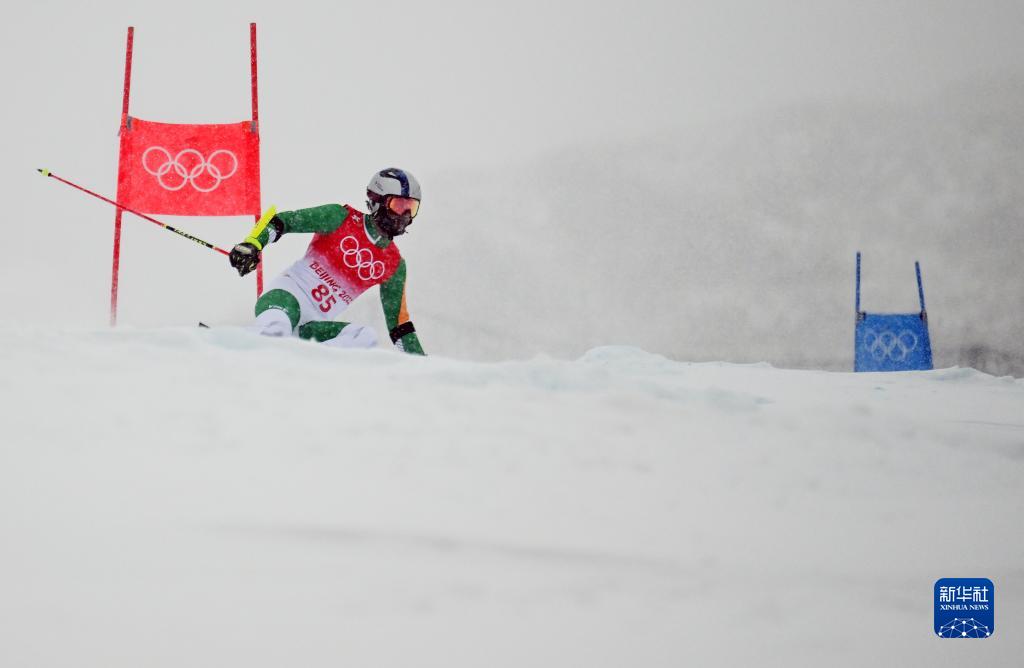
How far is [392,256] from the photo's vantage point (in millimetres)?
2564

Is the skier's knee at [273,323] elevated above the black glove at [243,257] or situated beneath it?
situated beneath

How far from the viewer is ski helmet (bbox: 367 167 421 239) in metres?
2.38

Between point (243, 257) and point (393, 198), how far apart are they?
43 cm

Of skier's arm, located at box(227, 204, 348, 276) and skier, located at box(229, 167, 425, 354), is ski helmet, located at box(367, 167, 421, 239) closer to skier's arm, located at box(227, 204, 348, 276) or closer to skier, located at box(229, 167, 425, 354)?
skier, located at box(229, 167, 425, 354)

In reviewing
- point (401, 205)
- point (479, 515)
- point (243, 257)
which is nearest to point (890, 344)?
point (401, 205)

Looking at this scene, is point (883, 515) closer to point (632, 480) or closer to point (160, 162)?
point (632, 480)

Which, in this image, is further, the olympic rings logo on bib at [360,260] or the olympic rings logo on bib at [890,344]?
the olympic rings logo on bib at [890,344]

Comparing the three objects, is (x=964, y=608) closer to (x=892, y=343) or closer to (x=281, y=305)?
(x=281, y=305)

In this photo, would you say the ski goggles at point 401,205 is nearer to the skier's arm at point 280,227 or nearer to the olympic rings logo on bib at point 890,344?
the skier's arm at point 280,227

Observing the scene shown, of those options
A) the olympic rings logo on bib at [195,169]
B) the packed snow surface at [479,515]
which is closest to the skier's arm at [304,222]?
the packed snow surface at [479,515]

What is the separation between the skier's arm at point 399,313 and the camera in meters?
2.62

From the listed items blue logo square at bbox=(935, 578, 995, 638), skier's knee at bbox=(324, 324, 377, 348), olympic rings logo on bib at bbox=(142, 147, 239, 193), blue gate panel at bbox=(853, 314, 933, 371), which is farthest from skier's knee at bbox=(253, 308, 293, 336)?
blue gate panel at bbox=(853, 314, 933, 371)

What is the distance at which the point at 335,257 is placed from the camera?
8.06 feet

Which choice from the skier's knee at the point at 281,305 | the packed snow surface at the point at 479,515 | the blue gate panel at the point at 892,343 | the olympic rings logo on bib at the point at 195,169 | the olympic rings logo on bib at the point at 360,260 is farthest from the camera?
the blue gate panel at the point at 892,343
